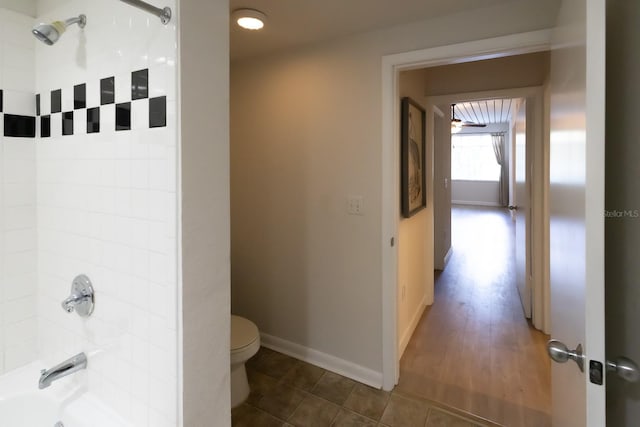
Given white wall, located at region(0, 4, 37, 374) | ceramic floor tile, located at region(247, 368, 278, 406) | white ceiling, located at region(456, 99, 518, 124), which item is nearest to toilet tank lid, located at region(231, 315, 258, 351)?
ceramic floor tile, located at region(247, 368, 278, 406)

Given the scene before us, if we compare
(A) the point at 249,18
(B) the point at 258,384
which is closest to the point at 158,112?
(A) the point at 249,18

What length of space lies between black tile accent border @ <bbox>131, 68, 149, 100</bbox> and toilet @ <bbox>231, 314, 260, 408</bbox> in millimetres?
1361

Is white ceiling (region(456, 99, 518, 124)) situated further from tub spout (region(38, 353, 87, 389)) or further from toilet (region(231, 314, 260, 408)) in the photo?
tub spout (region(38, 353, 87, 389))

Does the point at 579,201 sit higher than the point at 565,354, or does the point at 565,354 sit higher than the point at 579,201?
the point at 579,201

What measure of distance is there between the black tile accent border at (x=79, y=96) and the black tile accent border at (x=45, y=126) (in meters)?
0.22

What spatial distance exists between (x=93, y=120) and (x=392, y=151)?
143cm

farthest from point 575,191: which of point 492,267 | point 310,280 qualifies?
point 492,267

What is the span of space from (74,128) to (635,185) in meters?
1.73

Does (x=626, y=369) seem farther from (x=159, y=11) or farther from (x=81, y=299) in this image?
(x=81, y=299)

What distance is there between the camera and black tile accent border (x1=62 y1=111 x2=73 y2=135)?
125 cm

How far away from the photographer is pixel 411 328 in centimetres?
281

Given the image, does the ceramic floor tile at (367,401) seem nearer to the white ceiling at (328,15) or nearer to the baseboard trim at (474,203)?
the white ceiling at (328,15)

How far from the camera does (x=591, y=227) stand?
0.78 metres

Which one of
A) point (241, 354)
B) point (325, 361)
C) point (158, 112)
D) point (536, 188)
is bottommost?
point (325, 361)
